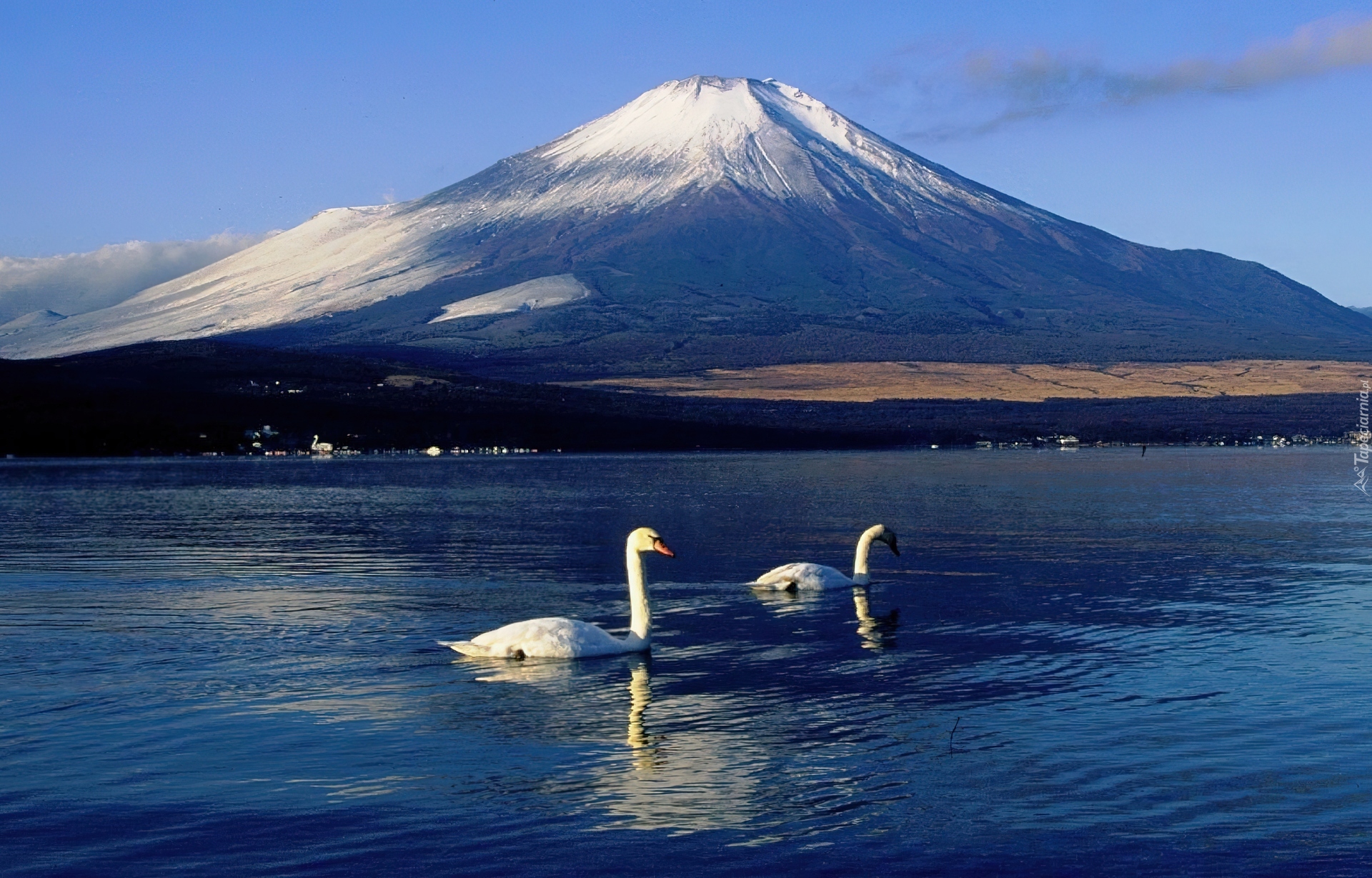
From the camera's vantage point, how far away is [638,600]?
18.8m

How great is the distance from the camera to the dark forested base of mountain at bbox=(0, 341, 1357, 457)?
95438 mm

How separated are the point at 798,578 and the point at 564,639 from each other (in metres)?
7.48

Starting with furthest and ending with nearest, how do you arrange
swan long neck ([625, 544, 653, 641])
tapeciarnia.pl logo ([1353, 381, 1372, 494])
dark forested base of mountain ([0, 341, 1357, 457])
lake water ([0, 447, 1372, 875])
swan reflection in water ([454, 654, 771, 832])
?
1. dark forested base of mountain ([0, 341, 1357, 457])
2. tapeciarnia.pl logo ([1353, 381, 1372, 494])
3. swan long neck ([625, 544, 653, 641])
4. swan reflection in water ([454, 654, 771, 832])
5. lake water ([0, 447, 1372, 875])

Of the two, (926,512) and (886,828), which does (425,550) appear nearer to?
(926,512)

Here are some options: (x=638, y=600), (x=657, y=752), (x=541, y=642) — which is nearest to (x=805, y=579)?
(x=638, y=600)

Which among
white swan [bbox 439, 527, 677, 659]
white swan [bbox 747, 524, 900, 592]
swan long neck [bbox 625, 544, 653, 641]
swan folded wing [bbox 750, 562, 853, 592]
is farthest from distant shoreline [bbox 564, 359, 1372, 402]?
white swan [bbox 439, 527, 677, 659]

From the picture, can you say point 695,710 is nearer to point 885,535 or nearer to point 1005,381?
point 885,535

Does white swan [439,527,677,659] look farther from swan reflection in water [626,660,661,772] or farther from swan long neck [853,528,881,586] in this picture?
swan long neck [853,528,881,586]

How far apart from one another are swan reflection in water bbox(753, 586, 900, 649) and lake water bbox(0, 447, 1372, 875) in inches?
3.8

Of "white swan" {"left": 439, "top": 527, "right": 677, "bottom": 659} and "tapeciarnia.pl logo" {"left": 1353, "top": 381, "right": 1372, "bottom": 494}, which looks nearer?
"white swan" {"left": 439, "top": 527, "right": 677, "bottom": 659}

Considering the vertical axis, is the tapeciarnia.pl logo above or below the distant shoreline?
below

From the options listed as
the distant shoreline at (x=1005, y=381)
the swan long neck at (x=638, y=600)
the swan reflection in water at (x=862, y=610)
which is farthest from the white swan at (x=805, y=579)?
the distant shoreline at (x=1005, y=381)

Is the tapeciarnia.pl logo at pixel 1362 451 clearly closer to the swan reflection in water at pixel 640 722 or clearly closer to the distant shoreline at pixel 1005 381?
the distant shoreline at pixel 1005 381

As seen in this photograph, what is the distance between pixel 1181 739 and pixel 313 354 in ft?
411
